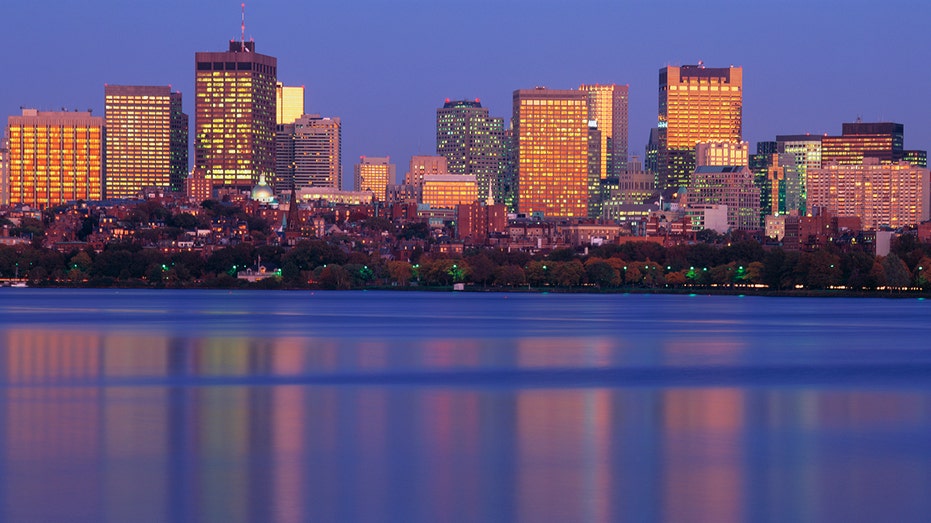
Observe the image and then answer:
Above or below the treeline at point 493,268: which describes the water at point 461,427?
below

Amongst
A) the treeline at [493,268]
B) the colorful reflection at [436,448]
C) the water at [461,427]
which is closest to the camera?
the colorful reflection at [436,448]

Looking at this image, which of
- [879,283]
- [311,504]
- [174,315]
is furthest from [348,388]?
[879,283]

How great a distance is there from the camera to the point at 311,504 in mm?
23766

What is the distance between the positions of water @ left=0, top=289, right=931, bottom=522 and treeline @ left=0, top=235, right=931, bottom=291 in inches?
2315

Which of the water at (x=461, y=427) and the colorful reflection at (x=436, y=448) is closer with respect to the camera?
the colorful reflection at (x=436, y=448)

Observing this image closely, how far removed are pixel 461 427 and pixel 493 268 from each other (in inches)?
4663

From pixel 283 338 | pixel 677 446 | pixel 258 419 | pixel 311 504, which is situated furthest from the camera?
pixel 283 338

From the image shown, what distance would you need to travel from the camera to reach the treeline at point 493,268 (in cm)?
12800

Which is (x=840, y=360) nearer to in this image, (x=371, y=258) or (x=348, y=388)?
(x=348, y=388)

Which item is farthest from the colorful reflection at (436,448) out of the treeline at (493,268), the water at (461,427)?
the treeline at (493,268)

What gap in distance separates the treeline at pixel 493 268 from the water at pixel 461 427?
58.8 metres

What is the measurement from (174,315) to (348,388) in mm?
49235

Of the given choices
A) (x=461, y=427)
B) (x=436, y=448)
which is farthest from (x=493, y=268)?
(x=436, y=448)

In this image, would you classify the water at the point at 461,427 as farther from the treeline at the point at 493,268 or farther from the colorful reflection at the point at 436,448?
the treeline at the point at 493,268
